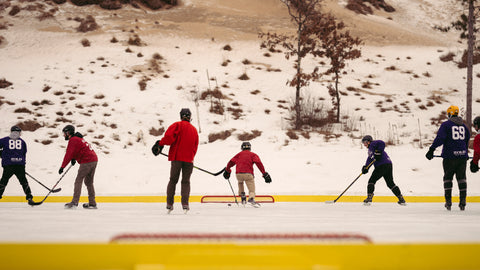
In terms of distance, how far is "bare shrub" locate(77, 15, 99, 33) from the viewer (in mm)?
31578

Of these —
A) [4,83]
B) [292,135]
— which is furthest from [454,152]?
[4,83]

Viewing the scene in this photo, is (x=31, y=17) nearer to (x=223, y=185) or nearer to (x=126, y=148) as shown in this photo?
(x=126, y=148)

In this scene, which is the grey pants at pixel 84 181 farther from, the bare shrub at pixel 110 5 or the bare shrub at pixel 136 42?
the bare shrub at pixel 110 5

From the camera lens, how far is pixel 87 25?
32.1 metres

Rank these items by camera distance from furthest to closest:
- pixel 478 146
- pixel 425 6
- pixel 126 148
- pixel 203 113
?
pixel 425 6
pixel 203 113
pixel 126 148
pixel 478 146

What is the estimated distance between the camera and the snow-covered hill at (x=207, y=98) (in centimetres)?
1407

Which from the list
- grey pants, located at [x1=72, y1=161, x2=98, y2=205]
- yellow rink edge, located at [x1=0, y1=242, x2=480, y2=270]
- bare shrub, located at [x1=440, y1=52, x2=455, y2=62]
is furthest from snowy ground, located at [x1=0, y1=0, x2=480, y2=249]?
yellow rink edge, located at [x1=0, y1=242, x2=480, y2=270]

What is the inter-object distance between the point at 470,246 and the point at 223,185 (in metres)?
10.8

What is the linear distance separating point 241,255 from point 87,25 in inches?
1320

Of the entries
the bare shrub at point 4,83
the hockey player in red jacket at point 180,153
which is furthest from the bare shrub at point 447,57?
the bare shrub at point 4,83

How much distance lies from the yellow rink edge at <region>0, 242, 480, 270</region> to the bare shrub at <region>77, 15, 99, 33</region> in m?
32.2

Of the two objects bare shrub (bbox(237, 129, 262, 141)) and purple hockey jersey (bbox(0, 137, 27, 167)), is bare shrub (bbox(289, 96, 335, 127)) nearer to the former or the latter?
bare shrub (bbox(237, 129, 262, 141))

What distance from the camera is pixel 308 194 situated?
11.6m

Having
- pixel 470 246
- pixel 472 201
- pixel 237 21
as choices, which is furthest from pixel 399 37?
pixel 470 246
